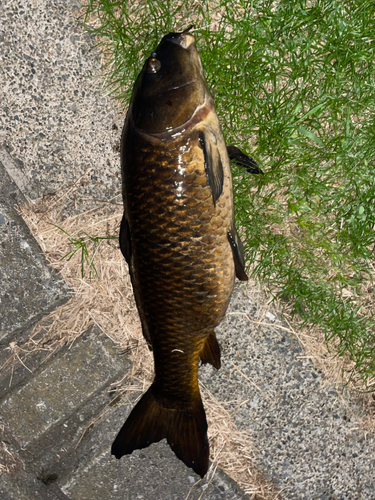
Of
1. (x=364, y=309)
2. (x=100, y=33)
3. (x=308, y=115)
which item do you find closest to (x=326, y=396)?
(x=364, y=309)

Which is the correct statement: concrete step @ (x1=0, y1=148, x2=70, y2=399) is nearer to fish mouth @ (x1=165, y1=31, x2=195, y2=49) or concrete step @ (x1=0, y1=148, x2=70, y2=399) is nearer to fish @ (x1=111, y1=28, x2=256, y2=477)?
fish @ (x1=111, y1=28, x2=256, y2=477)

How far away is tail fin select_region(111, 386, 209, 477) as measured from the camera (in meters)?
2.60

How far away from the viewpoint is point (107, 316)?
10.2ft

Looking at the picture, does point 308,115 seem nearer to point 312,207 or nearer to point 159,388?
point 312,207

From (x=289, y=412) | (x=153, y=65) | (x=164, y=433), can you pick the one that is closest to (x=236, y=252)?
(x=153, y=65)

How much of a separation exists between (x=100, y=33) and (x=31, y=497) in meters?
3.10

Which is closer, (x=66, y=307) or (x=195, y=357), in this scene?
(x=195, y=357)

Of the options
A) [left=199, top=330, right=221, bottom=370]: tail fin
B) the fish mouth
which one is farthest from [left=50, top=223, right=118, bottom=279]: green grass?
the fish mouth

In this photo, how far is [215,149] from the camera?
2168mm

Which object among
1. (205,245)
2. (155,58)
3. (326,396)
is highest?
(155,58)

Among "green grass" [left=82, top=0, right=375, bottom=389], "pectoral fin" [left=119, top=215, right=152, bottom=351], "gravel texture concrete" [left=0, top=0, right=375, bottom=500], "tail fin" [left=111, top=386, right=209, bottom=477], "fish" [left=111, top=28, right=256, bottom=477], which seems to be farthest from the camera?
"gravel texture concrete" [left=0, top=0, right=375, bottom=500]

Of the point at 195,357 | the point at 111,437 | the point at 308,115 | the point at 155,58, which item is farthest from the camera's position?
the point at 111,437

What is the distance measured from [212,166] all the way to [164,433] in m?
1.56

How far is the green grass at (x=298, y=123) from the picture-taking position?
2799 mm
